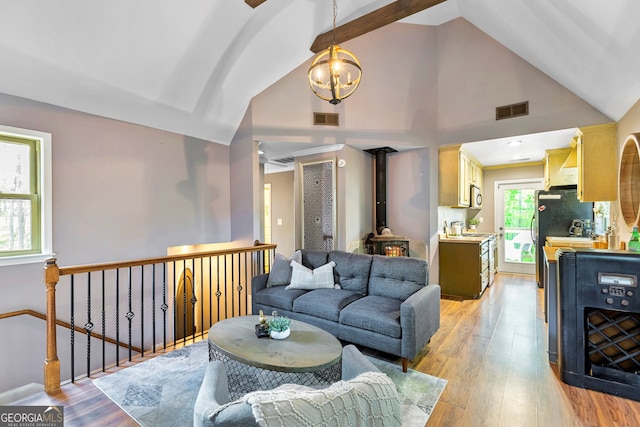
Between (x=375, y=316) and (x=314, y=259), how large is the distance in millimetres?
1342

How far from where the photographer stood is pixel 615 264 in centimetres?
216

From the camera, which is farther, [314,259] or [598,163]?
[314,259]

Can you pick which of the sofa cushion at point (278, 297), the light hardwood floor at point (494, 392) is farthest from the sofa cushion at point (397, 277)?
the sofa cushion at point (278, 297)

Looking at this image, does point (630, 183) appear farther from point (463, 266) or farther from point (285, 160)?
point (285, 160)

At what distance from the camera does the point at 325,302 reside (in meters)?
3.00

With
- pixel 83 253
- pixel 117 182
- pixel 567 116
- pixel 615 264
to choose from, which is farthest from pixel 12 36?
pixel 567 116

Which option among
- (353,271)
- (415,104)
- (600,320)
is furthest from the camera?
(415,104)

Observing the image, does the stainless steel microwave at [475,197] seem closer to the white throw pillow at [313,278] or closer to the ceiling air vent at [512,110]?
the ceiling air vent at [512,110]

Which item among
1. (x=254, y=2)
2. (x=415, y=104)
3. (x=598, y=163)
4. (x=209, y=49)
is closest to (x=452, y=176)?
(x=415, y=104)

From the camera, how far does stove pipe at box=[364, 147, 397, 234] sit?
5164 millimetres

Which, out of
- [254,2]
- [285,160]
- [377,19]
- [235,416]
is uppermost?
[377,19]

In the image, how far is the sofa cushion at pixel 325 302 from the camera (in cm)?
292

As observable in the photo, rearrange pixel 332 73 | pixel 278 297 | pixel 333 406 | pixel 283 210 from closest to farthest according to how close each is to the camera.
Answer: pixel 333 406, pixel 332 73, pixel 278 297, pixel 283 210

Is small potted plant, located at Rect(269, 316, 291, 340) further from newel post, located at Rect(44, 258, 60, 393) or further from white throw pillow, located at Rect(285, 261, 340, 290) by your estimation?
newel post, located at Rect(44, 258, 60, 393)
